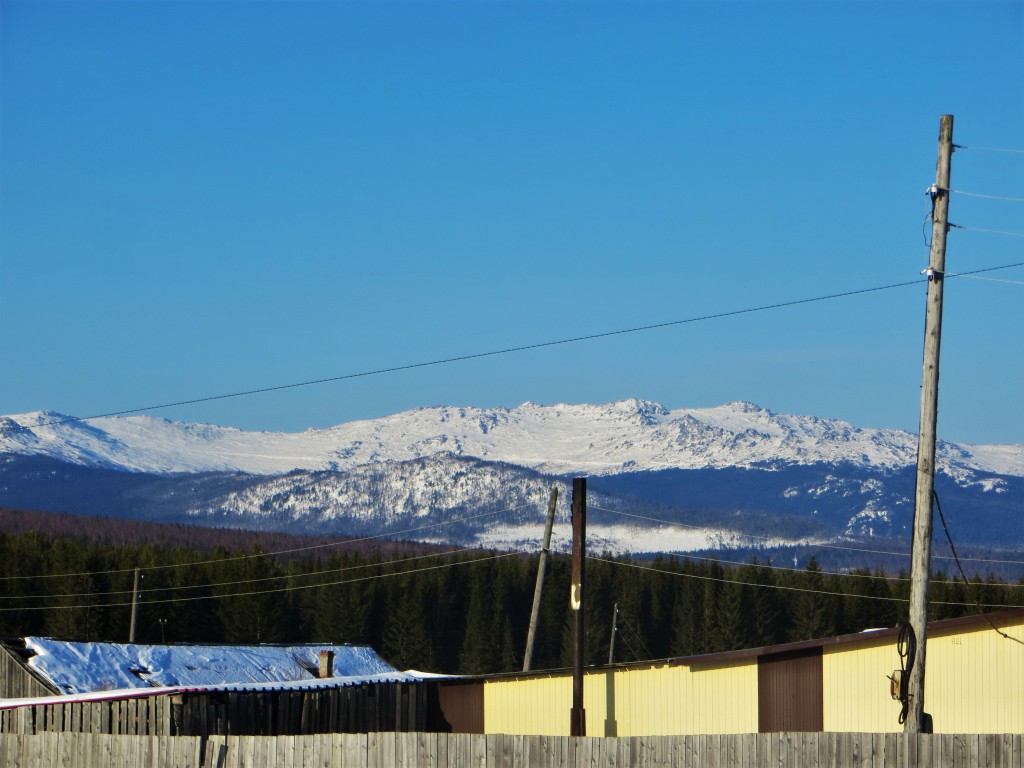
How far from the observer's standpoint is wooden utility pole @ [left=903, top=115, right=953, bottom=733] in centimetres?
2153

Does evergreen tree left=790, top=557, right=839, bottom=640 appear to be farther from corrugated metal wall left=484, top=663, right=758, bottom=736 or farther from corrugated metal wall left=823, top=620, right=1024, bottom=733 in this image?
corrugated metal wall left=823, top=620, right=1024, bottom=733

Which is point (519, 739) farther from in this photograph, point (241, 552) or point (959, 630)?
point (241, 552)

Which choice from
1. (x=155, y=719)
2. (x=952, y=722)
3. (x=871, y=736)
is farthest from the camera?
(x=155, y=719)

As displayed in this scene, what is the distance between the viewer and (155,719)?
33.2 m

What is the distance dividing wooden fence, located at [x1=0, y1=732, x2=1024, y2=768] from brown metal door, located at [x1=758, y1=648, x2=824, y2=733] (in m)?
11.4

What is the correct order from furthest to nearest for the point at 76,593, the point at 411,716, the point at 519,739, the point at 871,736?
the point at 76,593, the point at 411,716, the point at 519,739, the point at 871,736

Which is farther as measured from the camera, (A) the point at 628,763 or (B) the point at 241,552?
(B) the point at 241,552

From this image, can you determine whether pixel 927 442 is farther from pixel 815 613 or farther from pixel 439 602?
pixel 439 602

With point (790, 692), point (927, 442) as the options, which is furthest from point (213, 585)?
point (927, 442)

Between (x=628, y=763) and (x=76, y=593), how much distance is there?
73.0m

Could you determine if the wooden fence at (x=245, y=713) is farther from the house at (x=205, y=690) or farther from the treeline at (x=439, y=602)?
the treeline at (x=439, y=602)

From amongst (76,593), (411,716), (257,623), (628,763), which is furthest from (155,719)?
(257,623)

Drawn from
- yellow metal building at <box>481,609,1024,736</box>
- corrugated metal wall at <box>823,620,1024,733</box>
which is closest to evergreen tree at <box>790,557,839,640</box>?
yellow metal building at <box>481,609,1024,736</box>

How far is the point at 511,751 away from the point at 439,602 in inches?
3555
